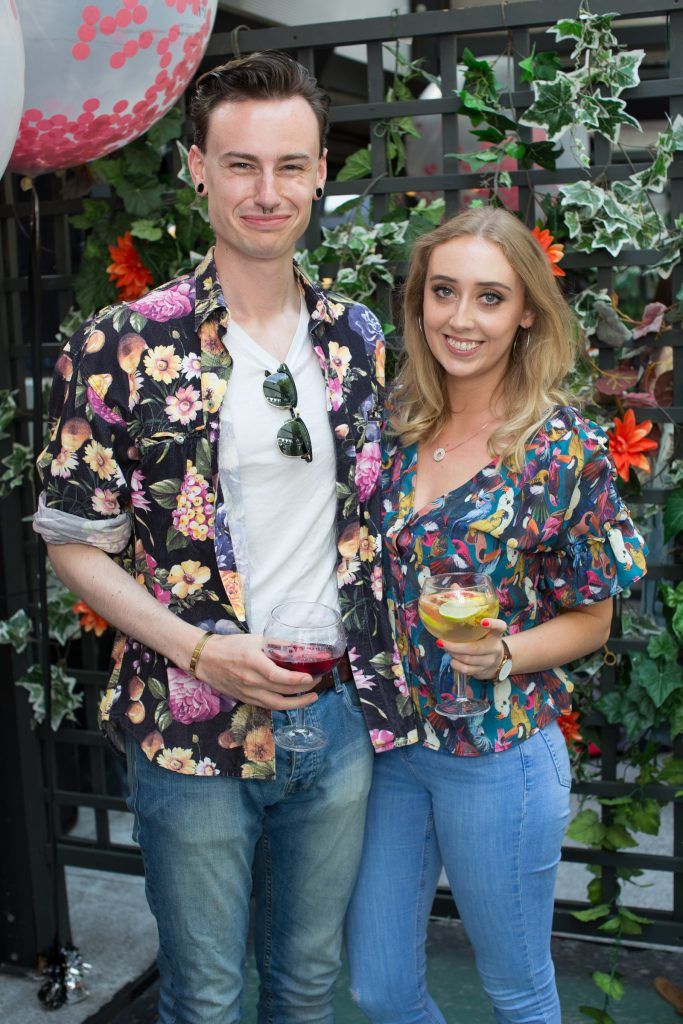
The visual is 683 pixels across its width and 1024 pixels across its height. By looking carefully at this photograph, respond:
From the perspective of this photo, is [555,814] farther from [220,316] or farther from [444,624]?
[220,316]


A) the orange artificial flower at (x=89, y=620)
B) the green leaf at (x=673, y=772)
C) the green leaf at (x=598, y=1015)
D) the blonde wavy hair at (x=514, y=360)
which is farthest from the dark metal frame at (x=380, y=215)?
the blonde wavy hair at (x=514, y=360)

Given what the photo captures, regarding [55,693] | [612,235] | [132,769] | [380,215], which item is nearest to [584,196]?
[612,235]

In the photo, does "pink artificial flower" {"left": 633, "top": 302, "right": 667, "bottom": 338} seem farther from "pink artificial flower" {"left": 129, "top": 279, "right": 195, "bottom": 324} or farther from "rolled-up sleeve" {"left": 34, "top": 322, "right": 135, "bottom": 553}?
"rolled-up sleeve" {"left": 34, "top": 322, "right": 135, "bottom": 553}

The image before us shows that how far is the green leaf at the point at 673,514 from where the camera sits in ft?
7.98

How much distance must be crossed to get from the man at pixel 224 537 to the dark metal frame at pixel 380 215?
2.18ft

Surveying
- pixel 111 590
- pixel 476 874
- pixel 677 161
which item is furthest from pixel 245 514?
pixel 677 161

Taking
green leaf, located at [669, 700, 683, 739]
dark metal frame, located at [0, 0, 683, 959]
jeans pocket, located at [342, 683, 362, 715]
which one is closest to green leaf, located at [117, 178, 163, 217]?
dark metal frame, located at [0, 0, 683, 959]

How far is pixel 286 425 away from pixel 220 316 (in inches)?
8.7

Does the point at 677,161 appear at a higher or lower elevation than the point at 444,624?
higher

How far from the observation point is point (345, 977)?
111 inches

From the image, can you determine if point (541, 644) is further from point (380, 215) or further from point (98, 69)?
point (98, 69)

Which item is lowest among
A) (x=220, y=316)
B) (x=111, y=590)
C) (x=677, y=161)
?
(x=111, y=590)

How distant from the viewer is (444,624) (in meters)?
1.70

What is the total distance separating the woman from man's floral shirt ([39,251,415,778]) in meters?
0.11
